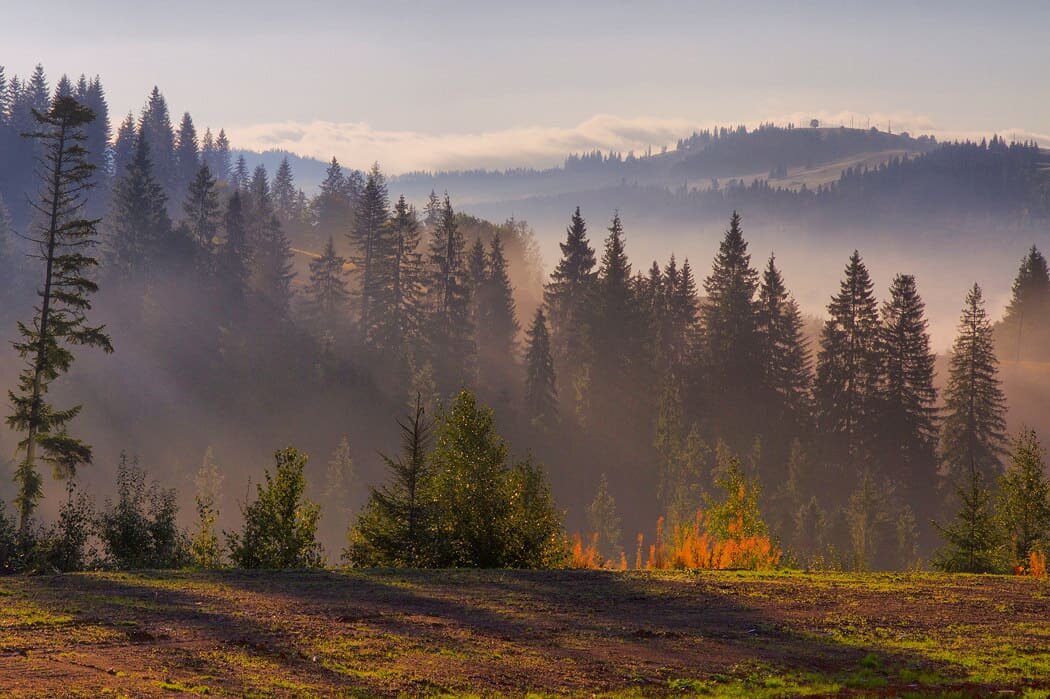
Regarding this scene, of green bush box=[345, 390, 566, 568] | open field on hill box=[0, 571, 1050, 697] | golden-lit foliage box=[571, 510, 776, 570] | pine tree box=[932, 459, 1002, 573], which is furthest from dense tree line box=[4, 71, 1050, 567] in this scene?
open field on hill box=[0, 571, 1050, 697]

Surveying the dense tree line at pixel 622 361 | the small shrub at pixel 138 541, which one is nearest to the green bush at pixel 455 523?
the small shrub at pixel 138 541

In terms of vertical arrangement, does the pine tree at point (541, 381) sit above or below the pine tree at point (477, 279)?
below

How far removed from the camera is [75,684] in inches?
517

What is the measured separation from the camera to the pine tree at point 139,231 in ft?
383

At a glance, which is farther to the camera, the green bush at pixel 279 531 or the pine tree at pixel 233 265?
the pine tree at pixel 233 265

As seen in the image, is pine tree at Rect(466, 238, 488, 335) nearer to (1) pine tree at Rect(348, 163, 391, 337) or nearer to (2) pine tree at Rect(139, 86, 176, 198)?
(1) pine tree at Rect(348, 163, 391, 337)

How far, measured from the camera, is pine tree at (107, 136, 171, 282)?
117m

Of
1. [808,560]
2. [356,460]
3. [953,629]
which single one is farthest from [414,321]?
[953,629]

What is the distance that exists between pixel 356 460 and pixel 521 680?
9044cm

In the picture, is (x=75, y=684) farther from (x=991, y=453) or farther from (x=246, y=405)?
(x=246, y=405)

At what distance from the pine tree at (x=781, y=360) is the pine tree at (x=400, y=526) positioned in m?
77.1

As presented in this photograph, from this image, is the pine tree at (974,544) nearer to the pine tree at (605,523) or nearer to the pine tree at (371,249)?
the pine tree at (605,523)


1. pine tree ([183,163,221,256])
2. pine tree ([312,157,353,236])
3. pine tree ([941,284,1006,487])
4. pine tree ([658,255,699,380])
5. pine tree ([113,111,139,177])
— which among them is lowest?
pine tree ([941,284,1006,487])

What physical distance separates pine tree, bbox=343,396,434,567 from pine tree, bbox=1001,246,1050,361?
120 metres
